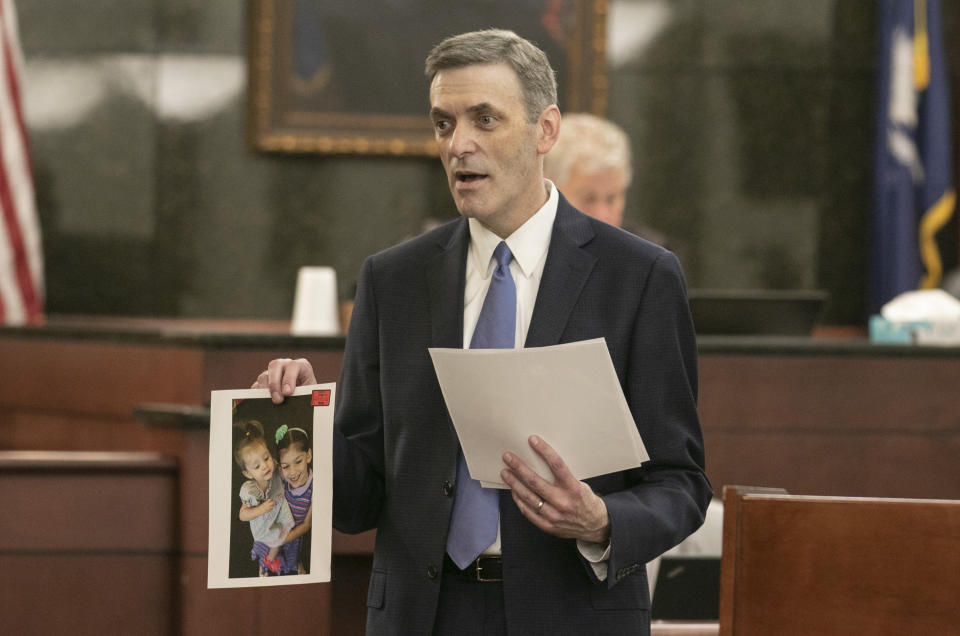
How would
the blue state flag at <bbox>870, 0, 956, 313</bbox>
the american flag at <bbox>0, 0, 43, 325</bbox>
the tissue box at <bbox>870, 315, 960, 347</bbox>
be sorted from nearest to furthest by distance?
1. the tissue box at <bbox>870, 315, 960, 347</bbox>
2. the american flag at <bbox>0, 0, 43, 325</bbox>
3. the blue state flag at <bbox>870, 0, 956, 313</bbox>

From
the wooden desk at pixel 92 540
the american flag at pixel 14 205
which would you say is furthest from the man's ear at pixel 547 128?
the american flag at pixel 14 205

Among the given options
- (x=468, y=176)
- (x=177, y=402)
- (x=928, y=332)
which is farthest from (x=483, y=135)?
(x=928, y=332)

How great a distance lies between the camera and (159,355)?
13.0 feet

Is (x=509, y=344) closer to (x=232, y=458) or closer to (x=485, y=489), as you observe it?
(x=485, y=489)

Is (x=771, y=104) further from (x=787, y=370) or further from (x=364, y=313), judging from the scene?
(x=364, y=313)

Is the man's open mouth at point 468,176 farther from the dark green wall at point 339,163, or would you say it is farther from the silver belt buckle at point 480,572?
the dark green wall at point 339,163

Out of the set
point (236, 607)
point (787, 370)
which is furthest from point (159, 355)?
point (787, 370)

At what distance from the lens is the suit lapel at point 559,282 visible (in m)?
1.91

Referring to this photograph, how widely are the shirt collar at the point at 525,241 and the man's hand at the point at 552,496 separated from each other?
38 centimetres

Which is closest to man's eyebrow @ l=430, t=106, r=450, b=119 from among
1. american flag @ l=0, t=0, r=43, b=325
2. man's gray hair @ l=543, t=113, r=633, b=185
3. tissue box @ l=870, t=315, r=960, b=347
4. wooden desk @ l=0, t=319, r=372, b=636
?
wooden desk @ l=0, t=319, r=372, b=636

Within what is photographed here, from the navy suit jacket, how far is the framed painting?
196 inches

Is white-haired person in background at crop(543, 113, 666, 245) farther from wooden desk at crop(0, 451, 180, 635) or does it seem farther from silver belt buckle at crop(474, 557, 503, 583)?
silver belt buckle at crop(474, 557, 503, 583)

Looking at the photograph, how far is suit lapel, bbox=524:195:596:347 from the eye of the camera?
6.27ft

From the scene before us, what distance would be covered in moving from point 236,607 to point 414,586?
1.58m
